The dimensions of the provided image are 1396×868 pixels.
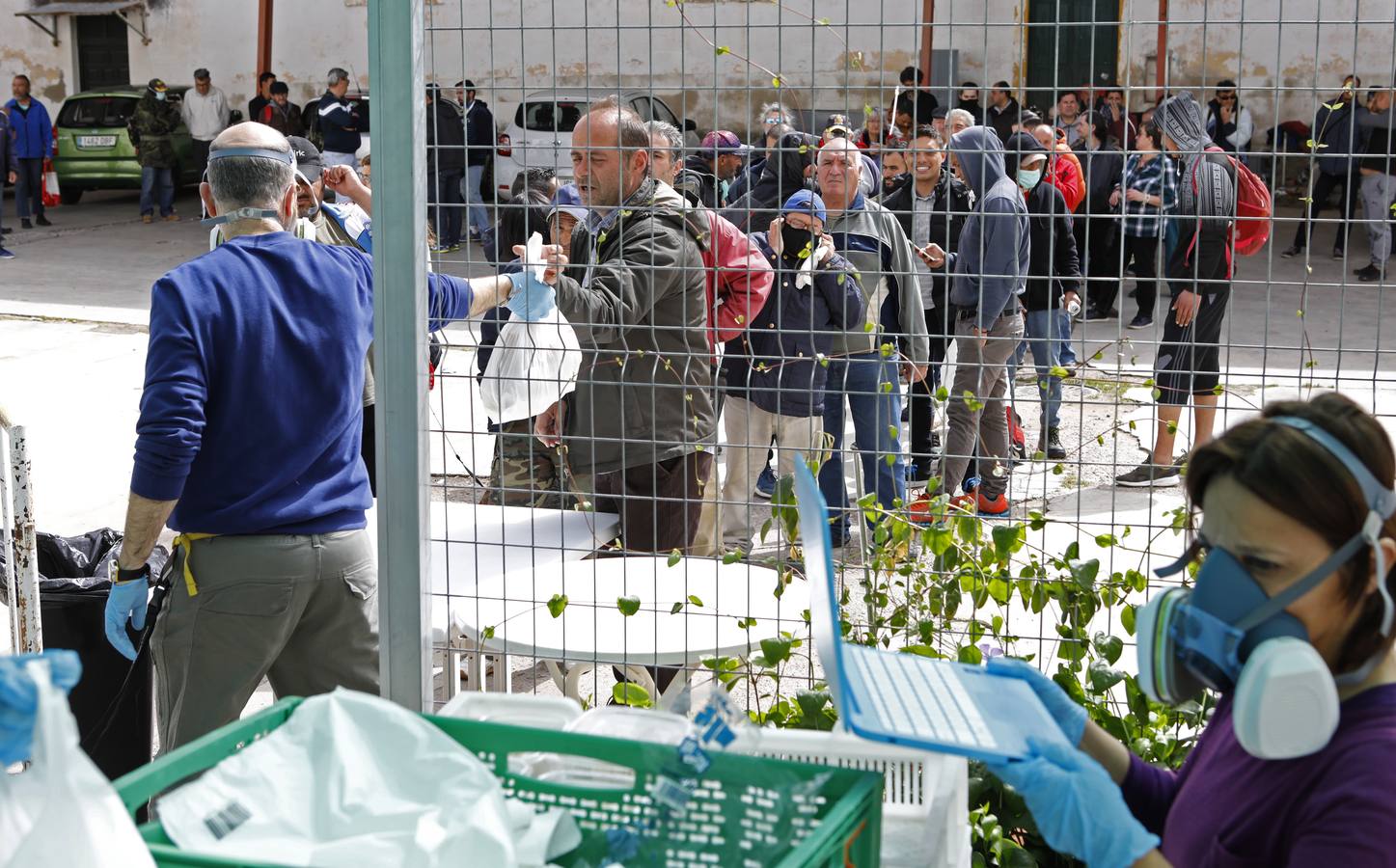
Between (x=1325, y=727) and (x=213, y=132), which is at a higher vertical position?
(x=213, y=132)

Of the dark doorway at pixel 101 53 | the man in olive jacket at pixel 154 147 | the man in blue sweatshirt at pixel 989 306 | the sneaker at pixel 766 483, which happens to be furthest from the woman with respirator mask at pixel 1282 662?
the dark doorway at pixel 101 53

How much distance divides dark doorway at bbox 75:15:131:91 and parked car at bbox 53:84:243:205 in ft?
12.1

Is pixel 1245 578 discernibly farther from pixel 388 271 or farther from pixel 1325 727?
pixel 388 271

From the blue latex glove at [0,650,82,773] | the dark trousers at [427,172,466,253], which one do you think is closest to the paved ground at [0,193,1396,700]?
the dark trousers at [427,172,466,253]

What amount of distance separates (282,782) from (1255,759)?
44.7 inches

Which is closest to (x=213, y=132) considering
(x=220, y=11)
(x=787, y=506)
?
(x=220, y=11)

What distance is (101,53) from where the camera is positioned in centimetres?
2359

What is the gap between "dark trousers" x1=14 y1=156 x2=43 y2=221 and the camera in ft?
57.6

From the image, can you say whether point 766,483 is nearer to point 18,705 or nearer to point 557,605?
point 557,605

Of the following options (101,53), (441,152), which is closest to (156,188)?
(101,53)

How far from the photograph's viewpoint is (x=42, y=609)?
3.61 meters

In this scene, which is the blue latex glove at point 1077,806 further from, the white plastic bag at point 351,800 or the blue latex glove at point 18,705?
the blue latex glove at point 18,705

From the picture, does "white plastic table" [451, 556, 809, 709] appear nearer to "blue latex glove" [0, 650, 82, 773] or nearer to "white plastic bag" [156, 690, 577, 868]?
"white plastic bag" [156, 690, 577, 868]

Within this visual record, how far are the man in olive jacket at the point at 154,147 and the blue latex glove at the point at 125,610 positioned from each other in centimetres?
1655
